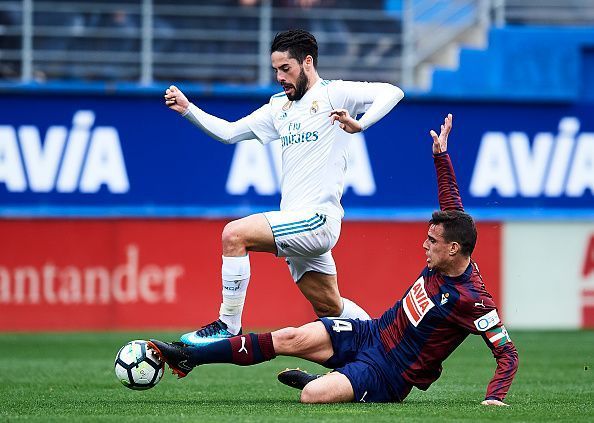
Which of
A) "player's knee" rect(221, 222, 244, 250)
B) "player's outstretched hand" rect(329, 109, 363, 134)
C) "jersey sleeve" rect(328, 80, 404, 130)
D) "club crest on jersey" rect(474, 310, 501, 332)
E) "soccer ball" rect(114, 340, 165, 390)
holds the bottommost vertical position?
"soccer ball" rect(114, 340, 165, 390)

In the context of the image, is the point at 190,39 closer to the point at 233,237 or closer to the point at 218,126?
the point at 218,126

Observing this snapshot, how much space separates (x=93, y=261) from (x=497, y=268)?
499 centimetres

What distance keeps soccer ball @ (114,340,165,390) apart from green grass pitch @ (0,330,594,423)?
0.46 ft

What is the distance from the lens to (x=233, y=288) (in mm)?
7793

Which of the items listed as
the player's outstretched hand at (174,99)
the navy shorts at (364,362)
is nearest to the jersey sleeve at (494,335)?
the navy shorts at (364,362)

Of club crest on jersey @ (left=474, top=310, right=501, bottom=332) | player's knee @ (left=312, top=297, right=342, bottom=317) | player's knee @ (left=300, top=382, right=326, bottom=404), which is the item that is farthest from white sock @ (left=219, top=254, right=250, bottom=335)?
club crest on jersey @ (left=474, top=310, right=501, bottom=332)

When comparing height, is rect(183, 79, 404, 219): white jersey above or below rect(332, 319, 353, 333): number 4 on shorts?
above

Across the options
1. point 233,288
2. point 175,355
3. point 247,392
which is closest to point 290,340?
point 233,288

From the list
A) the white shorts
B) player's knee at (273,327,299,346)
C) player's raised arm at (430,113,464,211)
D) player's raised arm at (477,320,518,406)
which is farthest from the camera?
the white shorts

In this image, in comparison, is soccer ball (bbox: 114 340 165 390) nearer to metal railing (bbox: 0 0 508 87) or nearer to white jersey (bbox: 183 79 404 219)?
white jersey (bbox: 183 79 404 219)

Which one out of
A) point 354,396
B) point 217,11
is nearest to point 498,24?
point 217,11

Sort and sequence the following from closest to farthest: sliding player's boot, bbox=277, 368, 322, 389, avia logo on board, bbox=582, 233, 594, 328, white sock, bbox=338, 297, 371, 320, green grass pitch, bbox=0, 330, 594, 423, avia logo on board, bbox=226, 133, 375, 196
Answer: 1. green grass pitch, bbox=0, 330, 594, 423
2. sliding player's boot, bbox=277, 368, 322, 389
3. white sock, bbox=338, 297, 371, 320
4. avia logo on board, bbox=226, 133, 375, 196
5. avia logo on board, bbox=582, 233, 594, 328

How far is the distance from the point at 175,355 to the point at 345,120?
1680 mm

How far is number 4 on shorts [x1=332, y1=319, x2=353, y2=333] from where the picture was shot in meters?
7.67
